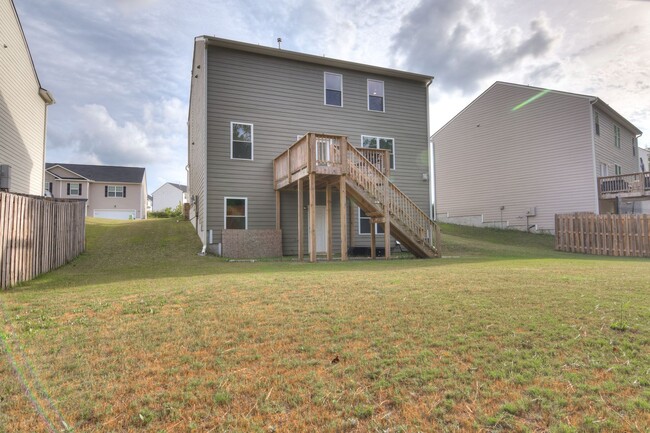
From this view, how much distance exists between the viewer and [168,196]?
48.5 meters

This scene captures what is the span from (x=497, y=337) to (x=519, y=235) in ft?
65.2

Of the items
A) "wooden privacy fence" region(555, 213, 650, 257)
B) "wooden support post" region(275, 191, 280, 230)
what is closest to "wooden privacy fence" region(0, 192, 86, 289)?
"wooden support post" region(275, 191, 280, 230)

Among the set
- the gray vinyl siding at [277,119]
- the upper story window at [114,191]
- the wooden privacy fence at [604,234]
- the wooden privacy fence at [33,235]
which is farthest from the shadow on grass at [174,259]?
the upper story window at [114,191]

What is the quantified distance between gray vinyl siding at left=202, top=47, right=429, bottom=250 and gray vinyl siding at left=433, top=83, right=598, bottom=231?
941 centimetres

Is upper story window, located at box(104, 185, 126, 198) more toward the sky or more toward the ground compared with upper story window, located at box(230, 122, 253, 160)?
more toward the sky

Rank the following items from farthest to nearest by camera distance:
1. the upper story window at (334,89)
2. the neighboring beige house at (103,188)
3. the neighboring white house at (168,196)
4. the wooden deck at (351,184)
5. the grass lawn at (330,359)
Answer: the neighboring white house at (168,196) < the neighboring beige house at (103,188) < the upper story window at (334,89) < the wooden deck at (351,184) < the grass lawn at (330,359)

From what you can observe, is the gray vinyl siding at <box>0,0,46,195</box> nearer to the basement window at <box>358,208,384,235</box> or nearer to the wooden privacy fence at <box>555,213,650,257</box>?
the basement window at <box>358,208,384,235</box>

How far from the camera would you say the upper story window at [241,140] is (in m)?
14.1

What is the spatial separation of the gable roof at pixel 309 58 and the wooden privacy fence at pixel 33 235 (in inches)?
291

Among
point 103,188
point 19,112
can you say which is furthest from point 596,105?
point 103,188

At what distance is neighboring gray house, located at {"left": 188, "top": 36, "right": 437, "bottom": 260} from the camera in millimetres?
12492

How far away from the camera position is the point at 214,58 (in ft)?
45.6

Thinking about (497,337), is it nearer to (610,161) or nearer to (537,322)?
(537,322)

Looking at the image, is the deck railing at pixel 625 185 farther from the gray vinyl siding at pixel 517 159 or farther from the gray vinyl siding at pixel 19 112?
the gray vinyl siding at pixel 19 112
